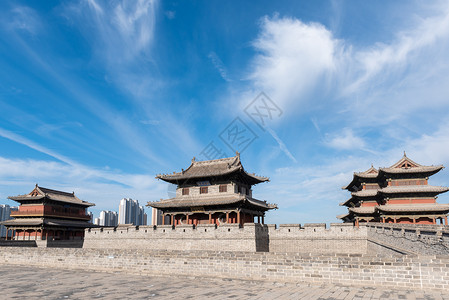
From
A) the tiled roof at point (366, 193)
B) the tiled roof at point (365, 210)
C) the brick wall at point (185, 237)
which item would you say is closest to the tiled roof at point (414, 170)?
the tiled roof at point (366, 193)

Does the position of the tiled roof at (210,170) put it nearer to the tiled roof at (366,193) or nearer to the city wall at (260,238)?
the city wall at (260,238)

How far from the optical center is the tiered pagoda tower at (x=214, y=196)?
26.3 m

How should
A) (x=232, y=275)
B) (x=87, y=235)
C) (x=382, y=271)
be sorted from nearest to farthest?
(x=382, y=271) < (x=232, y=275) < (x=87, y=235)

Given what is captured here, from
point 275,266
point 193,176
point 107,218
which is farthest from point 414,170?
point 107,218

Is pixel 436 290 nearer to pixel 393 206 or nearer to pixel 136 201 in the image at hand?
pixel 393 206

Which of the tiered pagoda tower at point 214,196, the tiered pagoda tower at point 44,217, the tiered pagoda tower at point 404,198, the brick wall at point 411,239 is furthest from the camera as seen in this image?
the tiered pagoda tower at point 44,217

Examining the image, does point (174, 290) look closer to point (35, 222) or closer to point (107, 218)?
point (35, 222)

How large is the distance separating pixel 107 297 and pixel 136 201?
86.4 meters

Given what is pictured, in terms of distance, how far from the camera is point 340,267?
9.42m

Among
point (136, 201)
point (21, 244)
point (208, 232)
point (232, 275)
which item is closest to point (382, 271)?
point (232, 275)

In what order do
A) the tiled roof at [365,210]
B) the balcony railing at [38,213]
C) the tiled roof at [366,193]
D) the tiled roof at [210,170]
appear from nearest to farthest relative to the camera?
1. the tiled roof at [210,170]
2. the tiled roof at [365,210]
3. the tiled roof at [366,193]
4. the balcony railing at [38,213]

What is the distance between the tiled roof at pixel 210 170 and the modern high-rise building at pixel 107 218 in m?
63.7

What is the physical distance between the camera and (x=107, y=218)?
283 ft

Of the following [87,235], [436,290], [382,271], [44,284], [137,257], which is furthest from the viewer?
[87,235]
